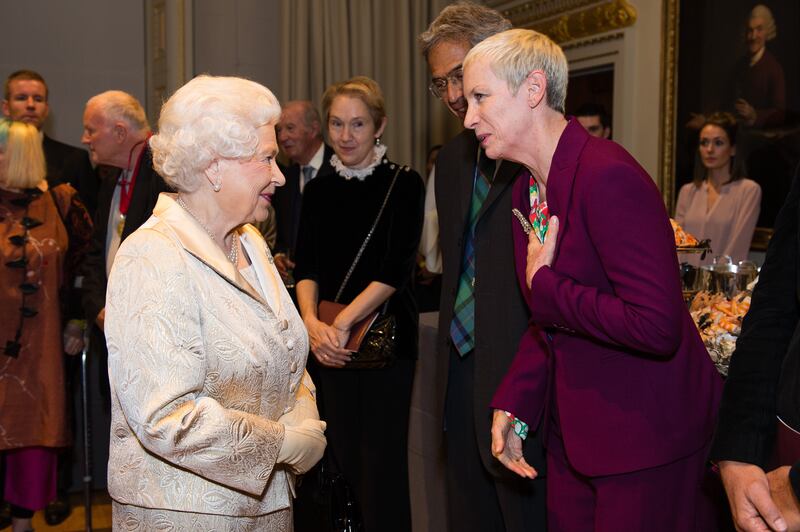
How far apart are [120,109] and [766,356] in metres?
3.16

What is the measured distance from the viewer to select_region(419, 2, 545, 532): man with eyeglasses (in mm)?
2352

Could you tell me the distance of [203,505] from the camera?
1.82 metres

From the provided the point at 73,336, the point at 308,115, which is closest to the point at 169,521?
the point at 73,336

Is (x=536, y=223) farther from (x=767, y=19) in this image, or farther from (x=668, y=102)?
(x=668, y=102)

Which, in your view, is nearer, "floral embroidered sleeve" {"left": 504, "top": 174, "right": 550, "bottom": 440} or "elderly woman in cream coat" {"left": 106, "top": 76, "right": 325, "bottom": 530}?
"elderly woman in cream coat" {"left": 106, "top": 76, "right": 325, "bottom": 530}

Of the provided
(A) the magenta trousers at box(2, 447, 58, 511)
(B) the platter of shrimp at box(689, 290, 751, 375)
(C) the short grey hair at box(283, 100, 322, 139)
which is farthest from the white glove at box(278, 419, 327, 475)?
(C) the short grey hair at box(283, 100, 322, 139)

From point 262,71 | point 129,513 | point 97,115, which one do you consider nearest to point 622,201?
point 129,513

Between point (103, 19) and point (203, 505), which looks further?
point (103, 19)

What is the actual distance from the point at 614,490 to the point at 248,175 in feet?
3.46

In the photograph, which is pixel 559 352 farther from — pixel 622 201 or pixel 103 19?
pixel 103 19

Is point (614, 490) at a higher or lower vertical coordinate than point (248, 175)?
lower

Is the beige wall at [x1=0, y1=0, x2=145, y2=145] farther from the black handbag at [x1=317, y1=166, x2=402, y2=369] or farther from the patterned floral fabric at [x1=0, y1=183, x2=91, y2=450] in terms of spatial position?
the black handbag at [x1=317, y1=166, x2=402, y2=369]

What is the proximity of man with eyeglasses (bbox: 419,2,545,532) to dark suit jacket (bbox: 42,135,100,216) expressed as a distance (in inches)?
141

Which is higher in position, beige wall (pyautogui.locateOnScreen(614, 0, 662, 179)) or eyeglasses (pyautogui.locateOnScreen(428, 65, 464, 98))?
beige wall (pyautogui.locateOnScreen(614, 0, 662, 179))
